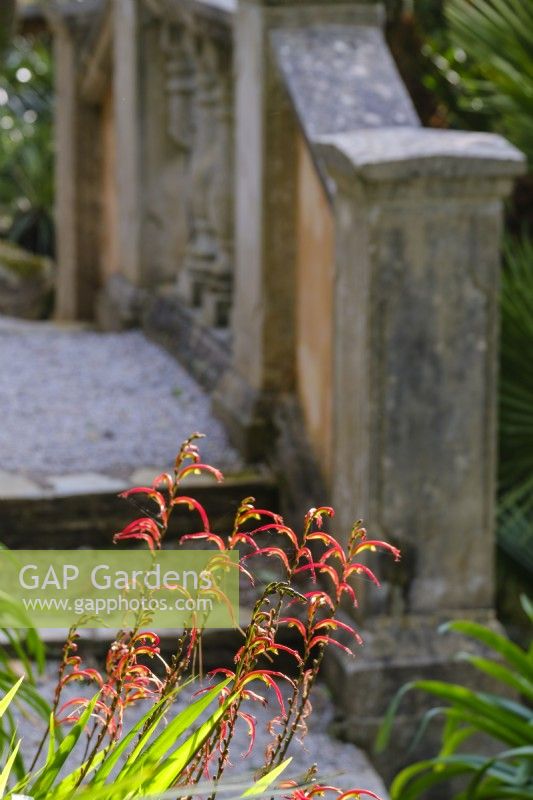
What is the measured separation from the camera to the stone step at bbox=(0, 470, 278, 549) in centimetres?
391

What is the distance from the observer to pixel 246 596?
12.5 ft

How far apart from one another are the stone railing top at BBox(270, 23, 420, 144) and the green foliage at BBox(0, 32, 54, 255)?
923 cm

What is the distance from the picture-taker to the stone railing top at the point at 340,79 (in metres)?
3.85

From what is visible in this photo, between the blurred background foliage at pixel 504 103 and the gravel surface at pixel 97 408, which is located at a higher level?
the blurred background foliage at pixel 504 103

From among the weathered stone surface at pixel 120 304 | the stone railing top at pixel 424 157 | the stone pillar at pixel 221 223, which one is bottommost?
the weathered stone surface at pixel 120 304

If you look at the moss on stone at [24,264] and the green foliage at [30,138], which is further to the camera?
the green foliage at [30,138]

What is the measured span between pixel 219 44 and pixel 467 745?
8.18ft

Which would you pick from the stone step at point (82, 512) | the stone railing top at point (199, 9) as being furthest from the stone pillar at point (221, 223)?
the stone step at point (82, 512)

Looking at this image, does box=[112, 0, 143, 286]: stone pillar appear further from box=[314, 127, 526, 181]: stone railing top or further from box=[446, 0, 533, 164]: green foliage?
box=[314, 127, 526, 181]: stone railing top

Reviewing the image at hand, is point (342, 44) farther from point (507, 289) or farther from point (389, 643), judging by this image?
point (389, 643)

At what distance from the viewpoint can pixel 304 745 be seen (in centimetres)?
308

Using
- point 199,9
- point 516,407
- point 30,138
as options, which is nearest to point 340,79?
point 199,9

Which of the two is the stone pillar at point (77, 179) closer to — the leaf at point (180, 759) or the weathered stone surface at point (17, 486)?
the weathered stone surface at point (17, 486)

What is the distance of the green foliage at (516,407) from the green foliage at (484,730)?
1.31 m
